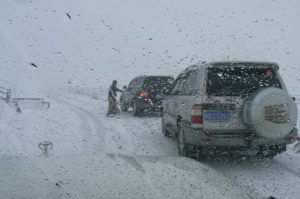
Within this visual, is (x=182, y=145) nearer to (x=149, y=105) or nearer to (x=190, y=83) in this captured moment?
(x=190, y=83)

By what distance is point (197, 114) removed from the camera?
8.33m

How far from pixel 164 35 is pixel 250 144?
3995cm

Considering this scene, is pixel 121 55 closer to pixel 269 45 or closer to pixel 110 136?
pixel 269 45

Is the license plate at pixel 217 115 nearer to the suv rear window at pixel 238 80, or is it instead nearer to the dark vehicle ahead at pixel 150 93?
the suv rear window at pixel 238 80

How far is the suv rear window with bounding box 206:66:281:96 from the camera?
834cm

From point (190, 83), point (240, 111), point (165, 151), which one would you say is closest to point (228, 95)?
point (240, 111)

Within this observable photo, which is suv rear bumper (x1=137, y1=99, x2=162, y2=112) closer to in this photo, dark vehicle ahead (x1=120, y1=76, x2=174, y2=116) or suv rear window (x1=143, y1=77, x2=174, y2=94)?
dark vehicle ahead (x1=120, y1=76, x2=174, y2=116)

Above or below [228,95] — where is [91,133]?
below

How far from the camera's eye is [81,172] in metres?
6.03

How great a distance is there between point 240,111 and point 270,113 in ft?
1.89

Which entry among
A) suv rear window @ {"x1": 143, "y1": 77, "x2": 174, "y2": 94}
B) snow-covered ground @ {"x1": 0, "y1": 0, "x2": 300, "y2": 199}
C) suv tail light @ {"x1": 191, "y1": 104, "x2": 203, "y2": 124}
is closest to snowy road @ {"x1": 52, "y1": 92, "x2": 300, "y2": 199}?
snow-covered ground @ {"x1": 0, "y1": 0, "x2": 300, "y2": 199}

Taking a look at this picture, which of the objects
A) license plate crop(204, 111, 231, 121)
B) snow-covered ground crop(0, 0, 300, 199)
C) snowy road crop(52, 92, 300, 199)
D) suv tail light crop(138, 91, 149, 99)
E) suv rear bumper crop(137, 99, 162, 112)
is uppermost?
snow-covered ground crop(0, 0, 300, 199)

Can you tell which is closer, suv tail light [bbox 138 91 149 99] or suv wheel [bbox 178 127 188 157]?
suv wheel [bbox 178 127 188 157]

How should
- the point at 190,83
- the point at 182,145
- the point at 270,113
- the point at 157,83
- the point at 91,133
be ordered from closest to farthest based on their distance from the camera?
the point at 270,113 < the point at 182,145 < the point at 190,83 < the point at 91,133 < the point at 157,83
